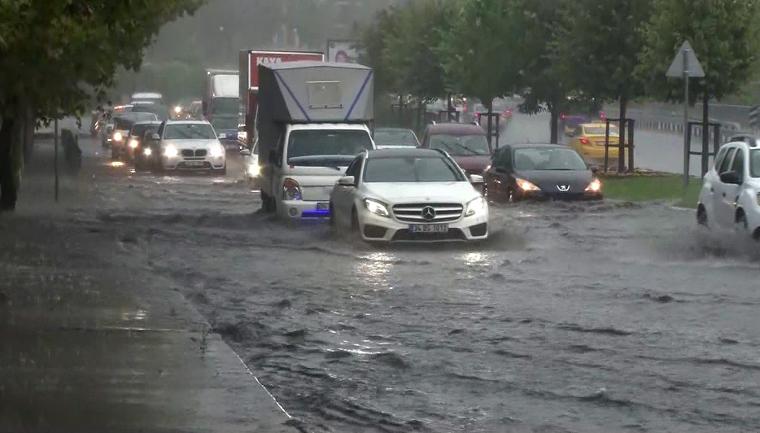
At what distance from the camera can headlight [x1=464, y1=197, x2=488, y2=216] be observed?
21337 millimetres

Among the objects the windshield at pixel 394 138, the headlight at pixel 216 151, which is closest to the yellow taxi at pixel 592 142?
the windshield at pixel 394 138

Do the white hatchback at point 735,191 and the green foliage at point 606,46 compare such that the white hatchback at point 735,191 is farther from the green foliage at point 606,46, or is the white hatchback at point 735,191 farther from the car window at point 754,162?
the green foliage at point 606,46

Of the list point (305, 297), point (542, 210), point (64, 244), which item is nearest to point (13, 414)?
point (305, 297)

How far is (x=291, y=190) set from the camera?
2592 centimetres

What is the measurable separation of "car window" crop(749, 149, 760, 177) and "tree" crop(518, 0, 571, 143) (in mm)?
23277

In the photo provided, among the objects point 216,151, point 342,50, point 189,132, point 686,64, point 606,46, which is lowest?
point 216,151

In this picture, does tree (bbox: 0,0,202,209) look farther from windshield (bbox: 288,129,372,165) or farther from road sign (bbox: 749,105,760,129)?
road sign (bbox: 749,105,760,129)

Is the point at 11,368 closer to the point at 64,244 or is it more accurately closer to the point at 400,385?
the point at 400,385

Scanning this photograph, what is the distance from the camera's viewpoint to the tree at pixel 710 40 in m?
33.6

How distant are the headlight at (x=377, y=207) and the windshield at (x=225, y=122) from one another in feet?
149

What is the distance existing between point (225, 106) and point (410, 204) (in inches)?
1847

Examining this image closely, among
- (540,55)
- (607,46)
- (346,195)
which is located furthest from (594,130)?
(346,195)

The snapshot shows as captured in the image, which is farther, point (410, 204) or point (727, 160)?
point (410, 204)

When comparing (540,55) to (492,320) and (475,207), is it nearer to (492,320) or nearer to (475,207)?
(475,207)
